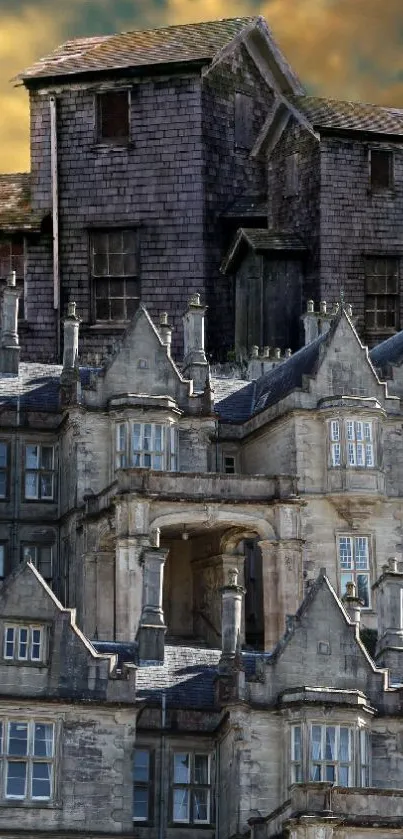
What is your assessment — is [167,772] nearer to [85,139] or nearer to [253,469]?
[253,469]

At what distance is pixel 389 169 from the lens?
9594 cm

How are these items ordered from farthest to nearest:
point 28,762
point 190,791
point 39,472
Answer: point 39,472 < point 190,791 < point 28,762

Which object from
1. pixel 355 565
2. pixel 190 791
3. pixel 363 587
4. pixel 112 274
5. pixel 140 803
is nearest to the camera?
pixel 140 803

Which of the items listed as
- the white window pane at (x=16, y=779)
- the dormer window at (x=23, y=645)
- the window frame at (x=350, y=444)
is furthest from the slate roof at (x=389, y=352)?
the white window pane at (x=16, y=779)

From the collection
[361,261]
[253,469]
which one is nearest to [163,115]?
[361,261]

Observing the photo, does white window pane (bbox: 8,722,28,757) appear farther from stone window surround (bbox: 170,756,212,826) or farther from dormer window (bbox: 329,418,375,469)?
dormer window (bbox: 329,418,375,469)

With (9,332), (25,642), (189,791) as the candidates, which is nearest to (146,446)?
(9,332)

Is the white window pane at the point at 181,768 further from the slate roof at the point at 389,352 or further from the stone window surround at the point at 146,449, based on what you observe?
the slate roof at the point at 389,352

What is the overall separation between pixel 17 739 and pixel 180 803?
4.90 m

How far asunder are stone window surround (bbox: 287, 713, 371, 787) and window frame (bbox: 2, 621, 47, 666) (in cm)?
655

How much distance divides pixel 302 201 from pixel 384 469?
56.9ft

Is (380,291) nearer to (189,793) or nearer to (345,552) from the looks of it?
(345,552)

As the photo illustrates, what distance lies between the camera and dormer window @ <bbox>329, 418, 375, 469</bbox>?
80625 mm

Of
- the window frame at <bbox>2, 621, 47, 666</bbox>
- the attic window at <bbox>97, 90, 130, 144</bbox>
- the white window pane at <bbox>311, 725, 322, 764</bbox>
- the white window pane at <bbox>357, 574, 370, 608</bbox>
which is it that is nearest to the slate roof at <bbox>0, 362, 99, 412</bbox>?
the white window pane at <bbox>357, 574, 370, 608</bbox>
